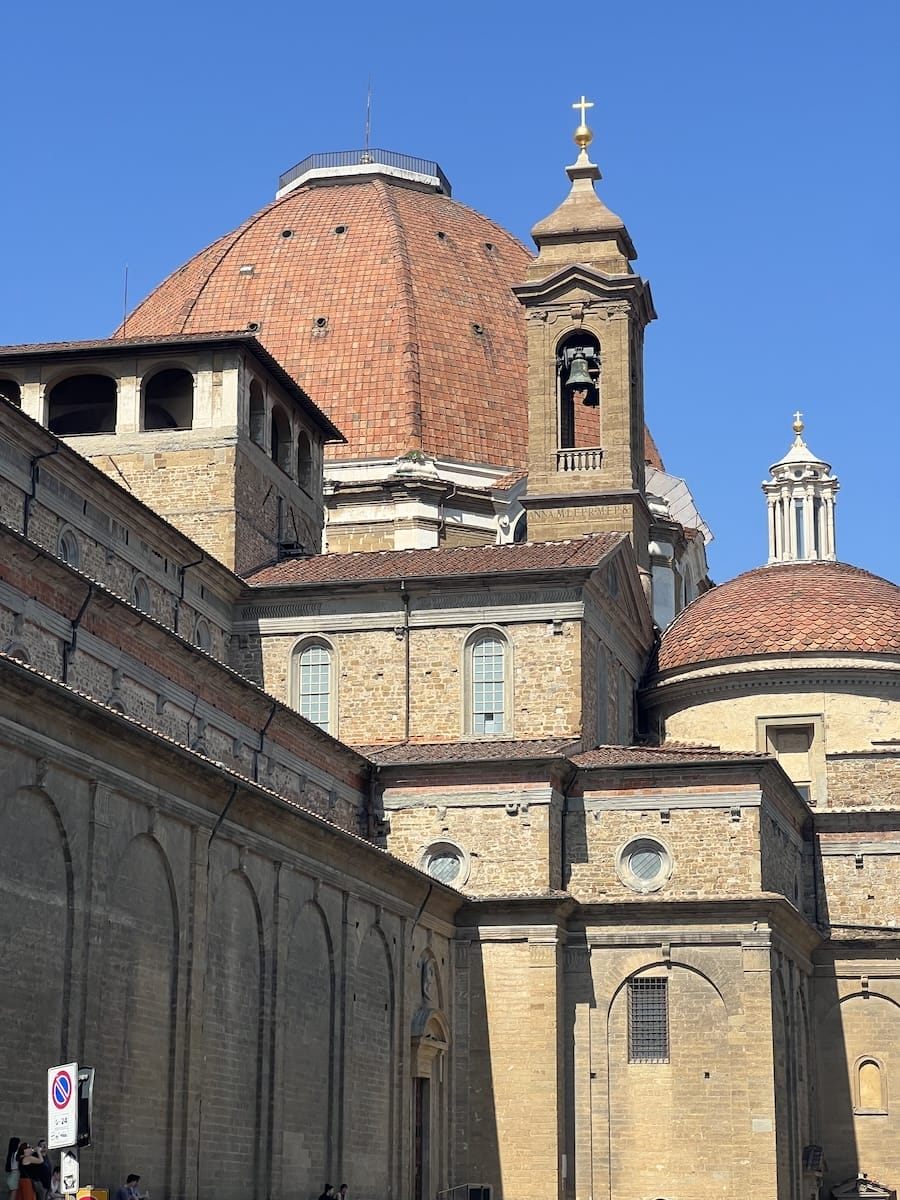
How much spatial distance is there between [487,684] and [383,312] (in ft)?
83.1

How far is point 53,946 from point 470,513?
40885 millimetres

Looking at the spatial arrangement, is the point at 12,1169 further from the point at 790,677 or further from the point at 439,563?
the point at 790,677

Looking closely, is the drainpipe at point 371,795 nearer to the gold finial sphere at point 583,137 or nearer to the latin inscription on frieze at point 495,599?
the latin inscription on frieze at point 495,599

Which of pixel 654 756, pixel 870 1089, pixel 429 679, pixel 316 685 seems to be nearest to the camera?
pixel 654 756

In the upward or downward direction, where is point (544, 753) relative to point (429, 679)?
downward

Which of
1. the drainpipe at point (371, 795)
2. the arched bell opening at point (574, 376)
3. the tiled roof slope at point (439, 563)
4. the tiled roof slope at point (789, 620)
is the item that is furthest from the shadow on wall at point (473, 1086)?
the arched bell opening at point (574, 376)

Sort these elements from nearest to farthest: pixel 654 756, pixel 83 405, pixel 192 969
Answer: pixel 192 969
pixel 654 756
pixel 83 405

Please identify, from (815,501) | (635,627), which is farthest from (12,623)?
(815,501)

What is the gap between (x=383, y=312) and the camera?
236ft

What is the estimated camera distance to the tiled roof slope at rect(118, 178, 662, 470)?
70.0 metres

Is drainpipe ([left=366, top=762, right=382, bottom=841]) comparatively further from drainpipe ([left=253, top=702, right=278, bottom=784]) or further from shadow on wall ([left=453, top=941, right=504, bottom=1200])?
drainpipe ([left=253, top=702, right=278, bottom=784])

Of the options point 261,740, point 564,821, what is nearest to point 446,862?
point 564,821

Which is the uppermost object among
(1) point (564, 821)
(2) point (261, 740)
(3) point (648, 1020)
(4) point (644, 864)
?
(2) point (261, 740)

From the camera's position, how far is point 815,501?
6259 centimetres
